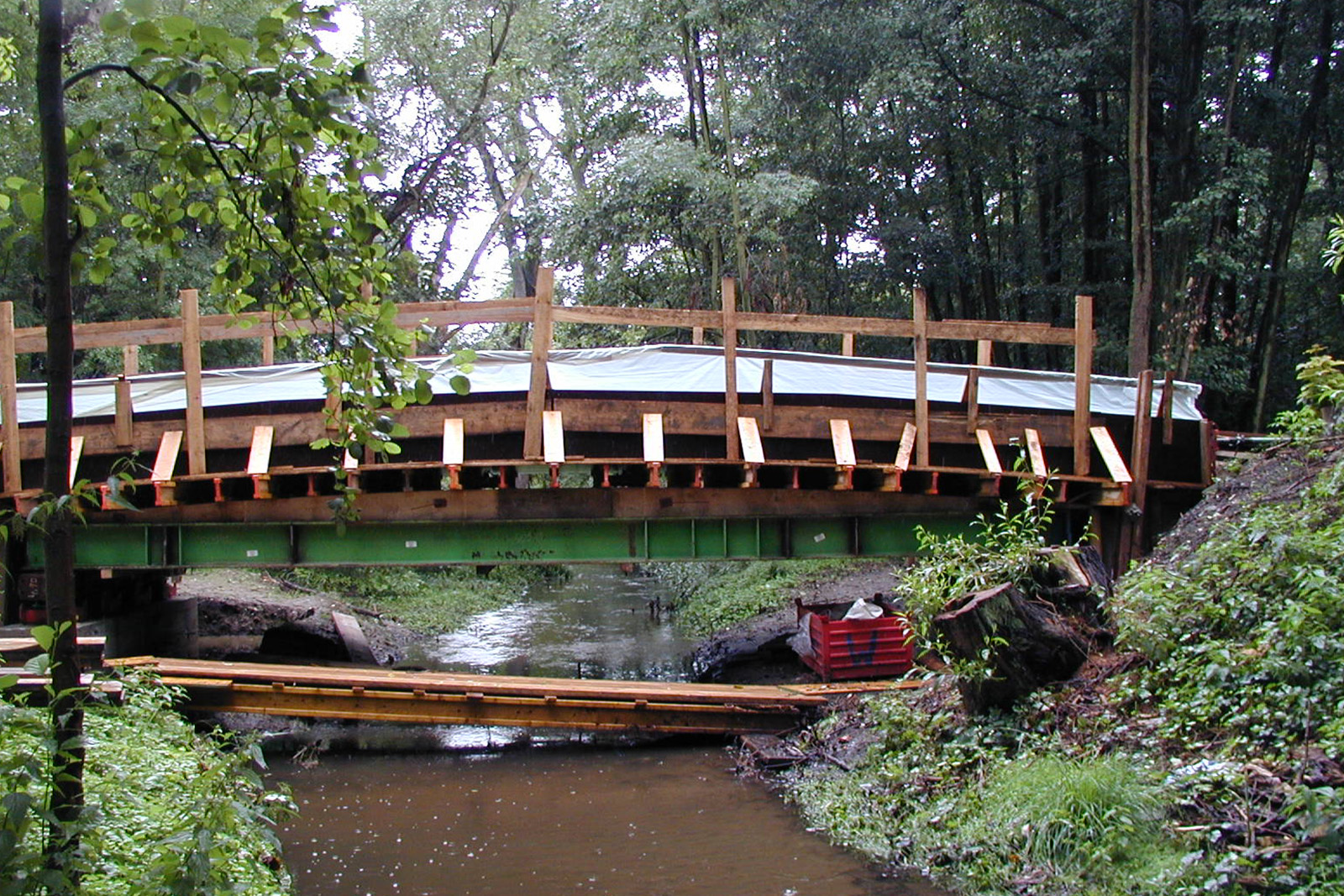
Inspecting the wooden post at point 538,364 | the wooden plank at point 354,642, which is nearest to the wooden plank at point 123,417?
the wooden post at point 538,364

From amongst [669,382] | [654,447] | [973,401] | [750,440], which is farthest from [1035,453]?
[654,447]

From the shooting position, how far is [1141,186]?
17312 millimetres

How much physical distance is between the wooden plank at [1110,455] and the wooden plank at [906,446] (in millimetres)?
2339

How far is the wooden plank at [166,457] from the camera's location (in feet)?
37.6

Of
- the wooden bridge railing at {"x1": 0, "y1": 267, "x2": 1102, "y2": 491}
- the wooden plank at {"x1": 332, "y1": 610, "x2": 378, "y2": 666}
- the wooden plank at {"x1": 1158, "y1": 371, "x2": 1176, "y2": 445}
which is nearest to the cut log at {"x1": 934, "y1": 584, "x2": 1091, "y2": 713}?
the wooden bridge railing at {"x1": 0, "y1": 267, "x2": 1102, "y2": 491}

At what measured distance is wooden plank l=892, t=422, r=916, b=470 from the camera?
11805mm

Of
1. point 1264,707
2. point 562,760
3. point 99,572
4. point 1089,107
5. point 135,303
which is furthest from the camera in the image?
point 1089,107

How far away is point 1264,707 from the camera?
665cm

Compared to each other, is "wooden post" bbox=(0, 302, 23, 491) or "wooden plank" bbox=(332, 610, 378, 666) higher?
"wooden post" bbox=(0, 302, 23, 491)

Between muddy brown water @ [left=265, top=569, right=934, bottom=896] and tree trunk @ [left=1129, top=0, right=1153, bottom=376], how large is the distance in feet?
34.9

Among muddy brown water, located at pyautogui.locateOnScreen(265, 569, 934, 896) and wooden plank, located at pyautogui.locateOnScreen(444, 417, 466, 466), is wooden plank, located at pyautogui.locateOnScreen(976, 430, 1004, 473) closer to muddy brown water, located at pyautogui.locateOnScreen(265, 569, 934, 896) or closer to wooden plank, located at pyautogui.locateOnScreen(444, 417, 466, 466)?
muddy brown water, located at pyautogui.locateOnScreen(265, 569, 934, 896)

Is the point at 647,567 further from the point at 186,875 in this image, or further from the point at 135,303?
the point at 186,875

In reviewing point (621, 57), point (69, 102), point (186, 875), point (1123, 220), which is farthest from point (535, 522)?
point (1123, 220)

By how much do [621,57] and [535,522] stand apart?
1351cm
